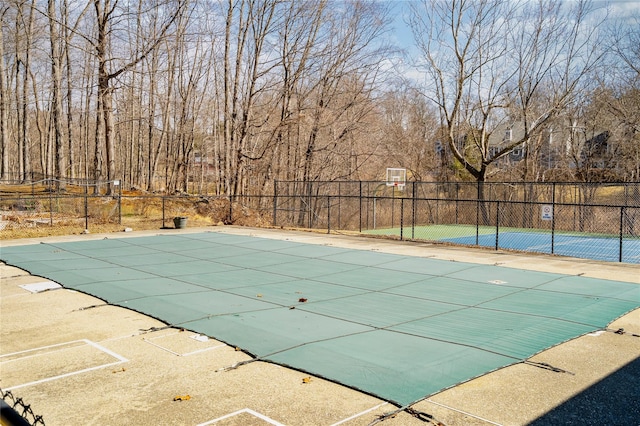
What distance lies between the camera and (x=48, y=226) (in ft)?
60.8

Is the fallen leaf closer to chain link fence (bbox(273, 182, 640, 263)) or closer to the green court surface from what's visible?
the green court surface

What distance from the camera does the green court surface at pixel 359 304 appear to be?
Answer: 5.26 meters

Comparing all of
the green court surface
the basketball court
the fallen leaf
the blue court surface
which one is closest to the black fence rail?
the blue court surface

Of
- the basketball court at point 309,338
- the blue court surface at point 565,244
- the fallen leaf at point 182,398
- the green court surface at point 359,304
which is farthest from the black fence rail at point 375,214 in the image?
the fallen leaf at point 182,398

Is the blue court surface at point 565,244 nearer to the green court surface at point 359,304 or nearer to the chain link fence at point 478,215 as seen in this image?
the chain link fence at point 478,215

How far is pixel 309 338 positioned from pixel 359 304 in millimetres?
2015

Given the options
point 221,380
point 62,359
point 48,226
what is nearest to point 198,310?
point 62,359

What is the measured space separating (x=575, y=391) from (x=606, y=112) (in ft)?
104

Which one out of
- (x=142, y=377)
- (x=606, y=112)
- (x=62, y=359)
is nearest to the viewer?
(x=142, y=377)

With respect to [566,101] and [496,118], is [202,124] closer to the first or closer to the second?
[496,118]

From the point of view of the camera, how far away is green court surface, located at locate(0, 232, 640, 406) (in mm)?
5258

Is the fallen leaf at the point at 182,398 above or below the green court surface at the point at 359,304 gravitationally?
below

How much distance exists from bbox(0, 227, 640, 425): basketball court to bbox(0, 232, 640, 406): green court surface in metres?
0.03

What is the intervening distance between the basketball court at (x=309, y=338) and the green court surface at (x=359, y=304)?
0.03 metres
